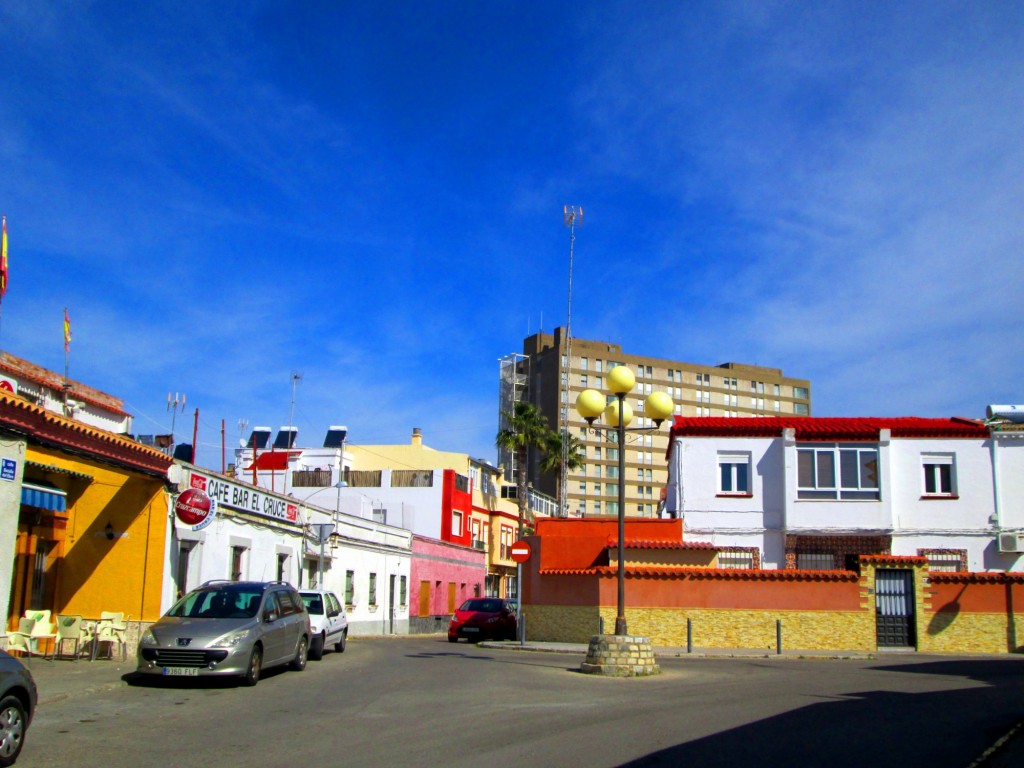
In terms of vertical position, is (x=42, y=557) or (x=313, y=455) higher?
(x=313, y=455)

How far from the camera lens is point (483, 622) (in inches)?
1192

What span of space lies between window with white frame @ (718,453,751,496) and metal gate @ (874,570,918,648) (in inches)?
308

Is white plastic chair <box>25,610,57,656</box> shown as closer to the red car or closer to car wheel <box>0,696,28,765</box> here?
car wheel <box>0,696,28,765</box>

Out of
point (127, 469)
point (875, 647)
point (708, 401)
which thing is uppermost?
point (708, 401)

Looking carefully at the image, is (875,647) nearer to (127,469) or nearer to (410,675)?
(410,675)

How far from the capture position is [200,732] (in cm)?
1036

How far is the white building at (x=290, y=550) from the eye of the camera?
69.7 feet

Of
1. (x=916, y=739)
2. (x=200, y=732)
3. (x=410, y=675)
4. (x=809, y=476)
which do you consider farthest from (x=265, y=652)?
(x=809, y=476)

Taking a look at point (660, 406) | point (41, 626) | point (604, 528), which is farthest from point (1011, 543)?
point (41, 626)

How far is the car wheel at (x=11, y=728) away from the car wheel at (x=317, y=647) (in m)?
11.7

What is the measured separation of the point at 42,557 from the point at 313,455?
3927 cm

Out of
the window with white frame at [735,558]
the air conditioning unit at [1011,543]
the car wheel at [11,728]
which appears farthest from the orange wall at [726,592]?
the car wheel at [11,728]

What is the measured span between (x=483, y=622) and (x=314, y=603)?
9993 millimetres

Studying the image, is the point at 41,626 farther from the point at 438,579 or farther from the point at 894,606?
the point at 438,579
